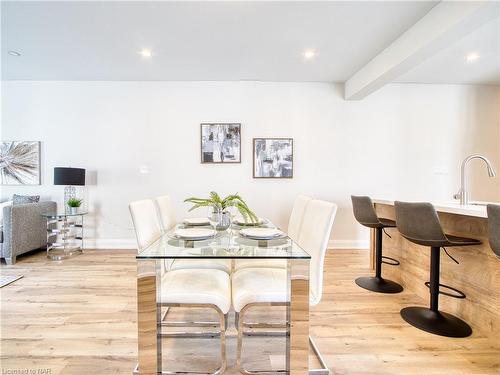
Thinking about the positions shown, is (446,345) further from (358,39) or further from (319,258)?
(358,39)

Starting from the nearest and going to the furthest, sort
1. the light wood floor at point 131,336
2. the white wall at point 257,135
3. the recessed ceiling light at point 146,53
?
the light wood floor at point 131,336 < the recessed ceiling light at point 146,53 < the white wall at point 257,135

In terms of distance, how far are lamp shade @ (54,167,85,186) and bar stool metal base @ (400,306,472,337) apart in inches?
159

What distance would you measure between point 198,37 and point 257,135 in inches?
65.1

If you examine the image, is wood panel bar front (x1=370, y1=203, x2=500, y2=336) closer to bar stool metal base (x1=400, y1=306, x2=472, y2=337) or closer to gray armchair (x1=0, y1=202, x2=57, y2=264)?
bar stool metal base (x1=400, y1=306, x2=472, y2=337)

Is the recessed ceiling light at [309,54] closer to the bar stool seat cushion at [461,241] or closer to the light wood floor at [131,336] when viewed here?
the bar stool seat cushion at [461,241]

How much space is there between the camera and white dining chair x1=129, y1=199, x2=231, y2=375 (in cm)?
145

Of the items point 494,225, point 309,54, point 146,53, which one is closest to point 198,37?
point 146,53

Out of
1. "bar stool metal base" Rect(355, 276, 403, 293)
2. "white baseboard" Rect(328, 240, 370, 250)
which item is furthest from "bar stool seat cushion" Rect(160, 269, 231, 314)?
"white baseboard" Rect(328, 240, 370, 250)

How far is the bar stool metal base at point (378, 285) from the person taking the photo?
261cm

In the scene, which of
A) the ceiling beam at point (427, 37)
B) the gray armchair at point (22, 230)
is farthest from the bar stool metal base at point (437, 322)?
the gray armchair at point (22, 230)

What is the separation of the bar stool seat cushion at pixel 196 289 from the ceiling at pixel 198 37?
219 centimetres

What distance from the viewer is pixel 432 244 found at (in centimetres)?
187

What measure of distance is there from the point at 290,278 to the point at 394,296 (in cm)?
170

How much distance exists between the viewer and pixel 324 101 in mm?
4129
